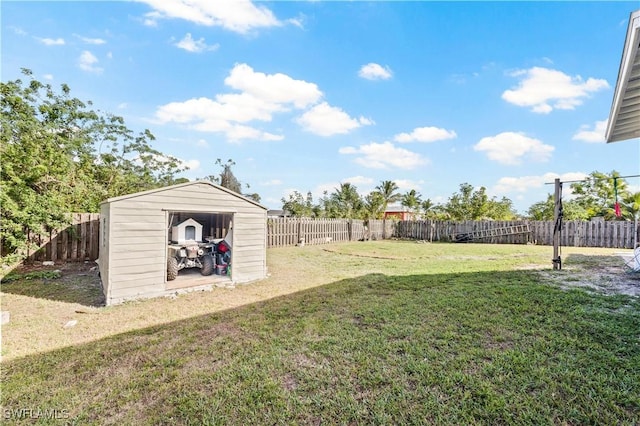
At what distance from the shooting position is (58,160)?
8000mm

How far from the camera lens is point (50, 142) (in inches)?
346

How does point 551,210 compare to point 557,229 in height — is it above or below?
above

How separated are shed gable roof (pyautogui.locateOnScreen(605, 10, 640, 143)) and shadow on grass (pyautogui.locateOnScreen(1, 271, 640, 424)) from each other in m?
2.97

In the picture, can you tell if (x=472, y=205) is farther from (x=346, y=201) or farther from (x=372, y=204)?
(x=346, y=201)

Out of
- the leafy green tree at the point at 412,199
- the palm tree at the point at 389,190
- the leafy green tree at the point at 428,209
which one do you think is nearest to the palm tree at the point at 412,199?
the leafy green tree at the point at 412,199

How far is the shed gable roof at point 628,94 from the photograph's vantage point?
277cm

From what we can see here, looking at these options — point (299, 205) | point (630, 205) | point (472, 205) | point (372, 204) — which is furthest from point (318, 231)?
point (630, 205)

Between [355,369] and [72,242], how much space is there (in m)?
8.85

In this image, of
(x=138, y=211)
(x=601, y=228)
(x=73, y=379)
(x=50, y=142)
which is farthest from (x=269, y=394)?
(x=601, y=228)

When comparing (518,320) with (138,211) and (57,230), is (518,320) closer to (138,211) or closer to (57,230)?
(138,211)

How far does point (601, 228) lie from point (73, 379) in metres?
19.3

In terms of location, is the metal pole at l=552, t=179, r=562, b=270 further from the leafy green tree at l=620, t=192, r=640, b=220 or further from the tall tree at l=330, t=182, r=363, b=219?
the tall tree at l=330, t=182, r=363, b=219

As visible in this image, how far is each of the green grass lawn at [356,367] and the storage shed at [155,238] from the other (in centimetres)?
44

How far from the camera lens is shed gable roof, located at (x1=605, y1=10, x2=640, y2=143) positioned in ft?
9.08
